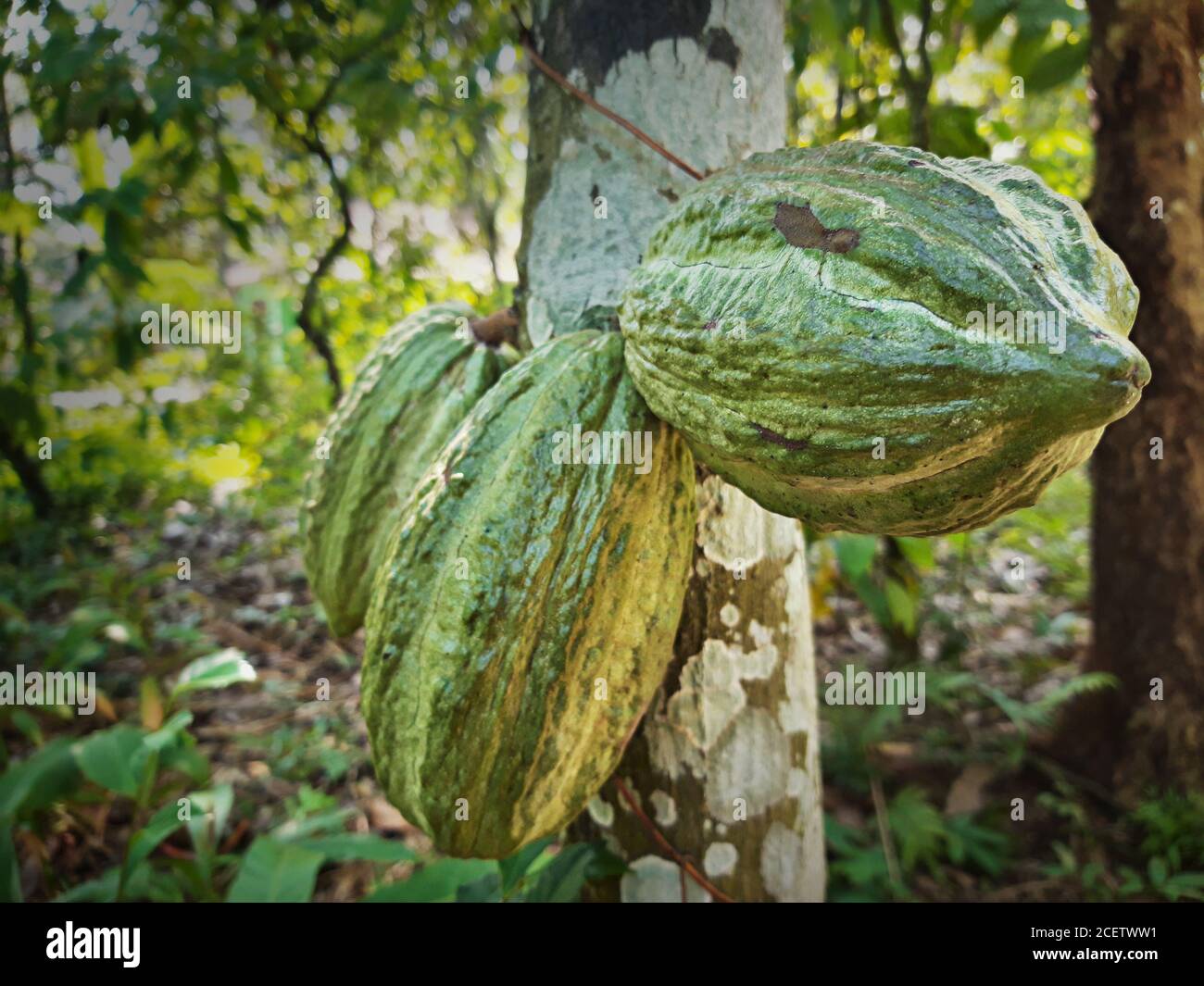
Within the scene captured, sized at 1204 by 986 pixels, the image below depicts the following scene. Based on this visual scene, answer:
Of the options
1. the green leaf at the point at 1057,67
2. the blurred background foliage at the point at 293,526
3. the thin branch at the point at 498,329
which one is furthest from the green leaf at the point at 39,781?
the green leaf at the point at 1057,67

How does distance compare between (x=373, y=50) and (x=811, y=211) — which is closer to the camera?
(x=811, y=211)

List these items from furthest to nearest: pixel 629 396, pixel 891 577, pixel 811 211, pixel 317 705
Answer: pixel 317 705
pixel 891 577
pixel 629 396
pixel 811 211

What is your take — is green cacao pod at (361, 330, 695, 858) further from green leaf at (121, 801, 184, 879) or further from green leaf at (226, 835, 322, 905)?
green leaf at (121, 801, 184, 879)

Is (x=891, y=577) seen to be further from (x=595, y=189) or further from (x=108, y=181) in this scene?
(x=108, y=181)

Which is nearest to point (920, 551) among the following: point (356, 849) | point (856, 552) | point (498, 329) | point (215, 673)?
point (856, 552)

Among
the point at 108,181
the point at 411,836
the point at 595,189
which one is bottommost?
the point at 411,836

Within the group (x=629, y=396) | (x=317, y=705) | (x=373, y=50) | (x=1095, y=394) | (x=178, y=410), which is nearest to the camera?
(x=1095, y=394)

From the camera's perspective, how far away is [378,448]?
3.98 ft

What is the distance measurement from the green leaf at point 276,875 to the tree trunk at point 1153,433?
2.03 m

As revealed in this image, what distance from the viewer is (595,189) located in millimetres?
1086

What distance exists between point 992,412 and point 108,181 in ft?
9.17

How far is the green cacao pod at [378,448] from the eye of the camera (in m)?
1.20

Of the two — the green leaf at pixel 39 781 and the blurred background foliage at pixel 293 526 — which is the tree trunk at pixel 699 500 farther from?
the green leaf at pixel 39 781

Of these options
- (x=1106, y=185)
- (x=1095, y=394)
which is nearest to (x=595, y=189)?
(x=1095, y=394)
